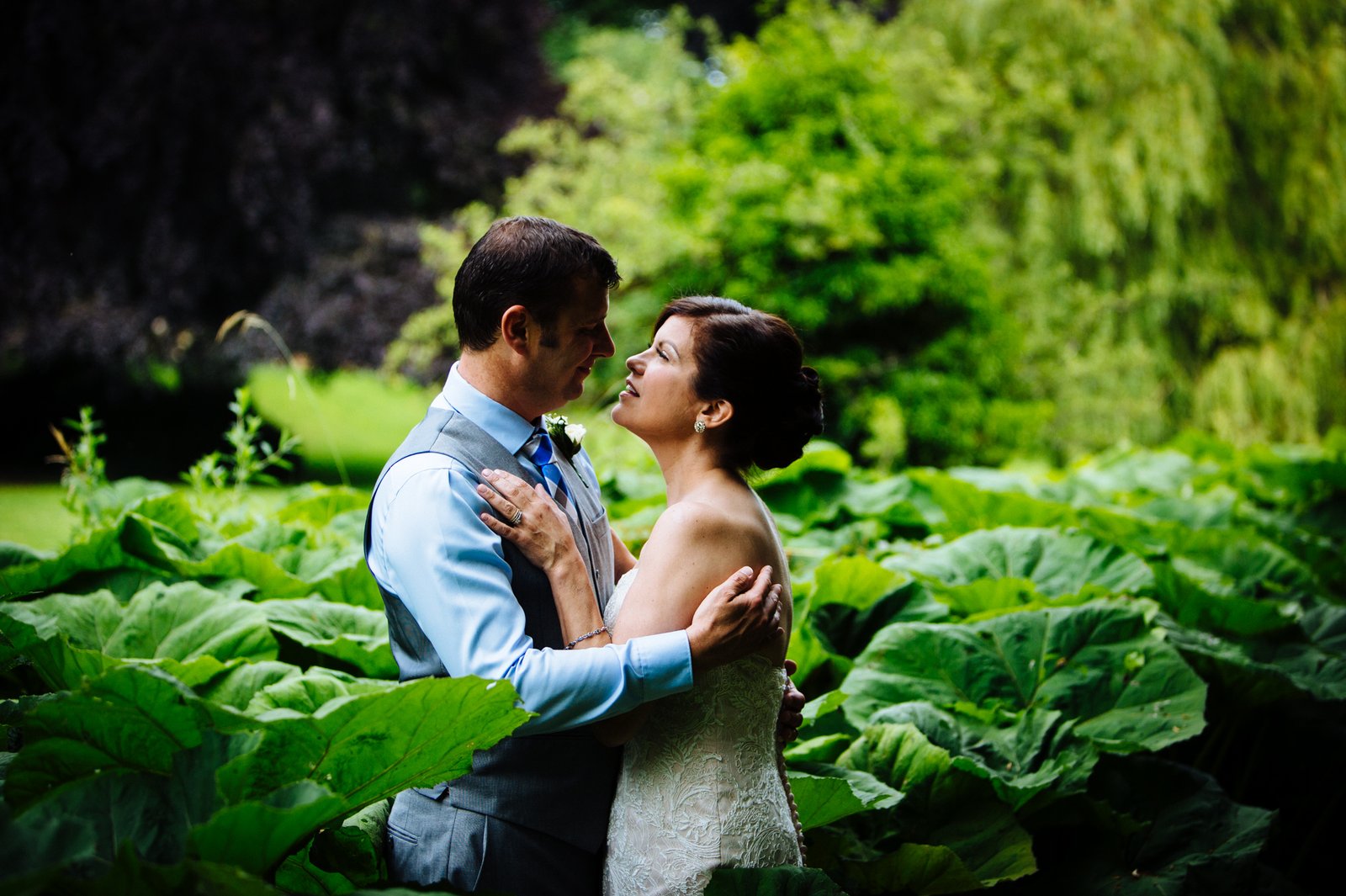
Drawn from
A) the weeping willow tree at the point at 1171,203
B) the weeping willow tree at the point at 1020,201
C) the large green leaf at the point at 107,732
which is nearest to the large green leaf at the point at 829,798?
the large green leaf at the point at 107,732

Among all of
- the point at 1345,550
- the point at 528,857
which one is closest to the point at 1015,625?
the point at 528,857

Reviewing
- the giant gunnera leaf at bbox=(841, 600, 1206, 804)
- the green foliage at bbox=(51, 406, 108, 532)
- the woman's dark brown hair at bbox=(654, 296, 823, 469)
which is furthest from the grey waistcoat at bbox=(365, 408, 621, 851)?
the green foliage at bbox=(51, 406, 108, 532)

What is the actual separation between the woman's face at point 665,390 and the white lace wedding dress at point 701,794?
1.10 ft

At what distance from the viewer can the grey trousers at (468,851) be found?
4.93 ft

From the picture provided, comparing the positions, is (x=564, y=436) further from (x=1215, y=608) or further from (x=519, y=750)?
(x=1215, y=608)

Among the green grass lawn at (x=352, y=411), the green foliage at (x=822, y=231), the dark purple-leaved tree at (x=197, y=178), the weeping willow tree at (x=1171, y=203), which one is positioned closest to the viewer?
the green foliage at (x=822, y=231)

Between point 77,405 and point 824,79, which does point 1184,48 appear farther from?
point 77,405

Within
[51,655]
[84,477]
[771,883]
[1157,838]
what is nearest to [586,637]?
[771,883]

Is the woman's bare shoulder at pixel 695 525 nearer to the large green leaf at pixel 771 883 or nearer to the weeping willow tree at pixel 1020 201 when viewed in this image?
the large green leaf at pixel 771 883

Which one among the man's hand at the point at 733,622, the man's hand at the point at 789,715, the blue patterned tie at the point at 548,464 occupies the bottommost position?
the man's hand at the point at 789,715

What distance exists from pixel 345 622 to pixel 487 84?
9435 millimetres

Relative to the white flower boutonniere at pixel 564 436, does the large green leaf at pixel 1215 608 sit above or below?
below

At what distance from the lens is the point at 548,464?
1.71 m

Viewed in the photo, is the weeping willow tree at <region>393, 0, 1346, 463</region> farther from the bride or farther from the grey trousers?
the grey trousers
